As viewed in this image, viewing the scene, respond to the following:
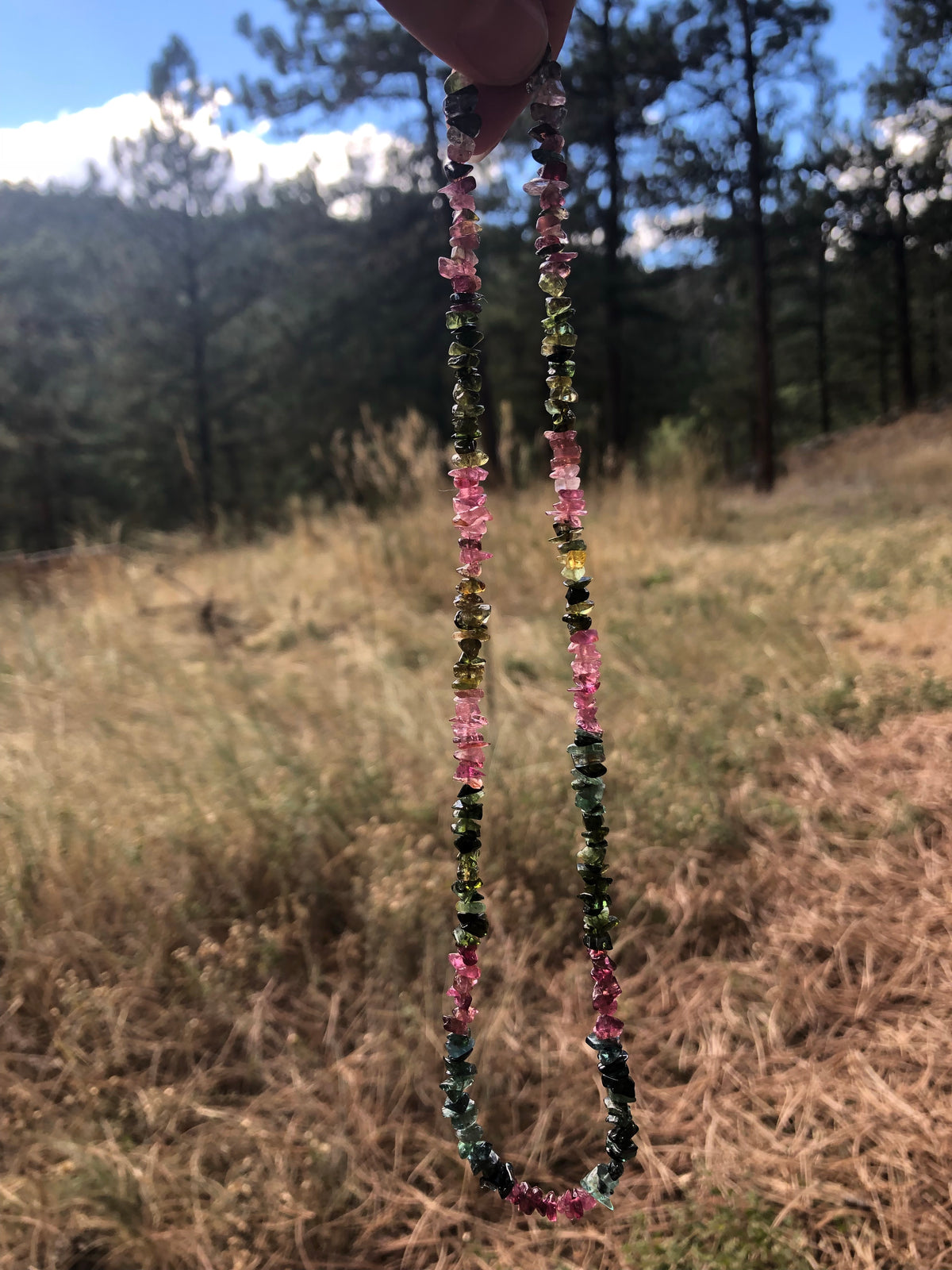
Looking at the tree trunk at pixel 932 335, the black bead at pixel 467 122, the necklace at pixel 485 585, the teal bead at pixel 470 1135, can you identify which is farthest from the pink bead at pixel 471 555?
the tree trunk at pixel 932 335

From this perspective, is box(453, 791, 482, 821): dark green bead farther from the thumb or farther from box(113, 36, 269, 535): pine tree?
box(113, 36, 269, 535): pine tree

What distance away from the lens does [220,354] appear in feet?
54.7

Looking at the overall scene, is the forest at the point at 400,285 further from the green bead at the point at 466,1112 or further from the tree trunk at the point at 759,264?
the green bead at the point at 466,1112

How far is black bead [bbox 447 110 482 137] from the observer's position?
26.5 inches

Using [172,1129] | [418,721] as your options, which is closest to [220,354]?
[418,721]

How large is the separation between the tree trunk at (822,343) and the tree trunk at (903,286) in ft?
4.89

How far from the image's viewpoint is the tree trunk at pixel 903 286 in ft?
40.1

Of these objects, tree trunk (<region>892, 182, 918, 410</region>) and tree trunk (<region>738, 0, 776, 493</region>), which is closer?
tree trunk (<region>738, 0, 776, 493</region>)

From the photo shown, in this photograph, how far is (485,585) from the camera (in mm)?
719

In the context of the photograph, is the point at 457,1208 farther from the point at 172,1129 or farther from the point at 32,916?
the point at 32,916

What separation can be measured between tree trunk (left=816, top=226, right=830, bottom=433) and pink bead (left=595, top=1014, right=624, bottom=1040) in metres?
16.9

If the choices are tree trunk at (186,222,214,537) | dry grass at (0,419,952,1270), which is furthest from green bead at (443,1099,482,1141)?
tree trunk at (186,222,214,537)

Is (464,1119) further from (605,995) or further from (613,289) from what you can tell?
(613,289)

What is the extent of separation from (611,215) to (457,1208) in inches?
517
